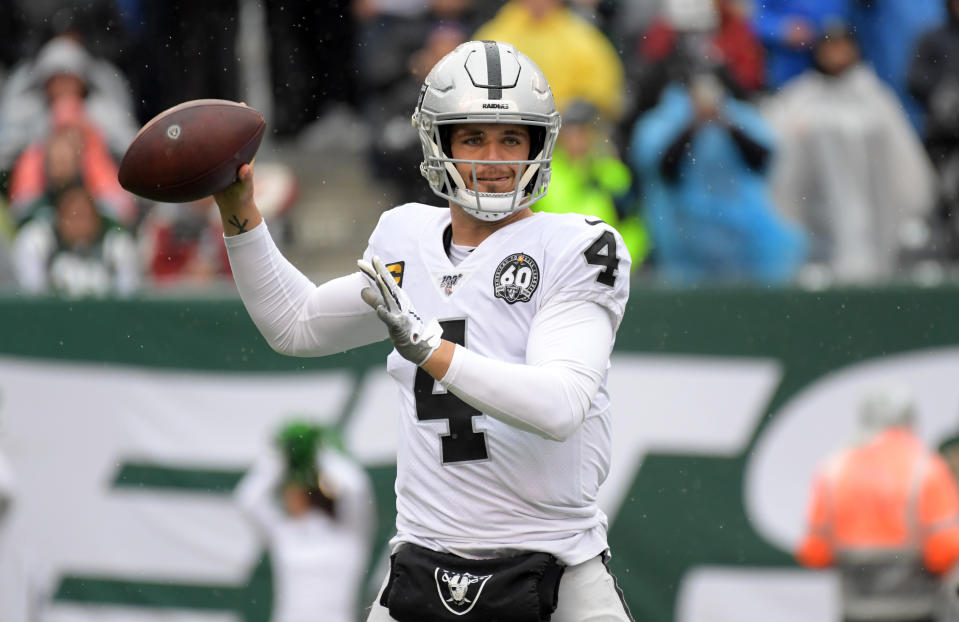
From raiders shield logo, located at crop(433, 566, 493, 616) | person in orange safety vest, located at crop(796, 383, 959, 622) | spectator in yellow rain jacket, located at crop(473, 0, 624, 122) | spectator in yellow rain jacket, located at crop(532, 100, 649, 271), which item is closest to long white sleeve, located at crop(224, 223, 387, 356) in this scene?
raiders shield logo, located at crop(433, 566, 493, 616)

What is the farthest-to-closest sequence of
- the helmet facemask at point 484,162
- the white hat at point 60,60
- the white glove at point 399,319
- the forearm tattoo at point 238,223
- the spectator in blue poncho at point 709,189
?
the white hat at point 60,60 → the spectator in blue poncho at point 709,189 → the forearm tattoo at point 238,223 → the helmet facemask at point 484,162 → the white glove at point 399,319

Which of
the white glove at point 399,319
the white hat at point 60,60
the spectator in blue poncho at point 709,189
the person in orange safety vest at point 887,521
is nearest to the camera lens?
the white glove at point 399,319

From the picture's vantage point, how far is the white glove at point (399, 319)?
123 inches

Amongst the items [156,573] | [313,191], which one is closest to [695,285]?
[313,191]

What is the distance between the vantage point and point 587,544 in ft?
11.6

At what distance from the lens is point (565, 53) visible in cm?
733

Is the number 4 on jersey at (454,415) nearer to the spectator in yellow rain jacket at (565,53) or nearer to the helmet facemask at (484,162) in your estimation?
the helmet facemask at (484,162)

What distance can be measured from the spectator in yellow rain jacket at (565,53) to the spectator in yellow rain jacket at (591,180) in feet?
0.46

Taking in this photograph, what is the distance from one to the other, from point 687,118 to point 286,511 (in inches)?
101

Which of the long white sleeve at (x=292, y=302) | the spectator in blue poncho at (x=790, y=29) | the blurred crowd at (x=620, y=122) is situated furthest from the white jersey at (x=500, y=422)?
the spectator in blue poncho at (x=790, y=29)

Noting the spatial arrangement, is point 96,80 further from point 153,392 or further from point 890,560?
point 890,560

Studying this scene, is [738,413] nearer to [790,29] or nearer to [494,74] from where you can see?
[790,29]

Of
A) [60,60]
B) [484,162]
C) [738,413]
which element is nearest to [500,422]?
[484,162]

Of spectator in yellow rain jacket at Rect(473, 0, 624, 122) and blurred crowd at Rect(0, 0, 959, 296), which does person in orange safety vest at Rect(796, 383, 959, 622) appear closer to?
blurred crowd at Rect(0, 0, 959, 296)
